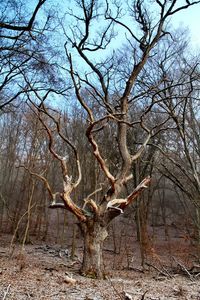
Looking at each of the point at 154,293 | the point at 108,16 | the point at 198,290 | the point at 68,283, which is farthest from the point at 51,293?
the point at 108,16

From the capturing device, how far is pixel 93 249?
8.34 m

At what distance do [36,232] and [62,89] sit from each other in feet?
34.4

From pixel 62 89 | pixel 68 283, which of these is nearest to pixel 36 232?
pixel 62 89

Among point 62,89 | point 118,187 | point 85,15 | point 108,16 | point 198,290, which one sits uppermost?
point 108,16

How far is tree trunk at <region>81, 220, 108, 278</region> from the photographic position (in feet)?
26.9

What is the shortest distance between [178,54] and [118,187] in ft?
25.2

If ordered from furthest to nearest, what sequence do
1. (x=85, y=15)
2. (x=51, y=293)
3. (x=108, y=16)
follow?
(x=108, y=16), (x=85, y=15), (x=51, y=293)

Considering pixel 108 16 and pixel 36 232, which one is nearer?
pixel 108 16

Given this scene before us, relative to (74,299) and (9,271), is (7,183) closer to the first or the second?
(9,271)

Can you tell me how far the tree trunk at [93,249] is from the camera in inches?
323

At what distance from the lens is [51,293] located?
19.9 ft

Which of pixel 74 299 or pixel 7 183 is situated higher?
pixel 7 183

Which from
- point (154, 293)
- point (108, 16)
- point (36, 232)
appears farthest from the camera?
point (36, 232)

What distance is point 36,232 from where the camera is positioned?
20.2 meters
